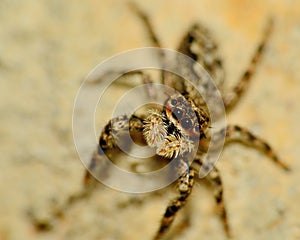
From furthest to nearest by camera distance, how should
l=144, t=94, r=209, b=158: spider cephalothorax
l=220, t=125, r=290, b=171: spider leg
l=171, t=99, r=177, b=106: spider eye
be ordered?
l=220, t=125, r=290, b=171: spider leg
l=171, t=99, r=177, b=106: spider eye
l=144, t=94, r=209, b=158: spider cephalothorax

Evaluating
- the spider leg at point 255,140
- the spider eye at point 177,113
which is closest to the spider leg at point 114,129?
the spider eye at point 177,113

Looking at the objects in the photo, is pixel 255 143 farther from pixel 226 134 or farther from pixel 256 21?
pixel 256 21

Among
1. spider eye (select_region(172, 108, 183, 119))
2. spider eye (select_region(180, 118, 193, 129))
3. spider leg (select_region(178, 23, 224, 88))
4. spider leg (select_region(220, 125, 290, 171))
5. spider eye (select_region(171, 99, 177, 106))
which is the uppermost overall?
spider leg (select_region(178, 23, 224, 88))

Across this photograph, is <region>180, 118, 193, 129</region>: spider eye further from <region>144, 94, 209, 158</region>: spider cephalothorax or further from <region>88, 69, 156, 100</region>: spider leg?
<region>88, 69, 156, 100</region>: spider leg

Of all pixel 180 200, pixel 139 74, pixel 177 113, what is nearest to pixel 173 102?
pixel 177 113

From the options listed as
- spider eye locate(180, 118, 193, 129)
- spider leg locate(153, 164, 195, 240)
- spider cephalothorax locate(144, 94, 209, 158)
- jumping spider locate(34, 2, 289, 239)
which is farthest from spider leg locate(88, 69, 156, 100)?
spider leg locate(153, 164, 195, 240)

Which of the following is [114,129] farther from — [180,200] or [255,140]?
[255,140]

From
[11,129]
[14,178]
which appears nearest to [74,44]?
[11,129]

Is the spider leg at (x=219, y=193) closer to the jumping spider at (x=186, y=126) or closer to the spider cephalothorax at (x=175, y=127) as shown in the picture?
the jumping spider at (x=186, y=126)
